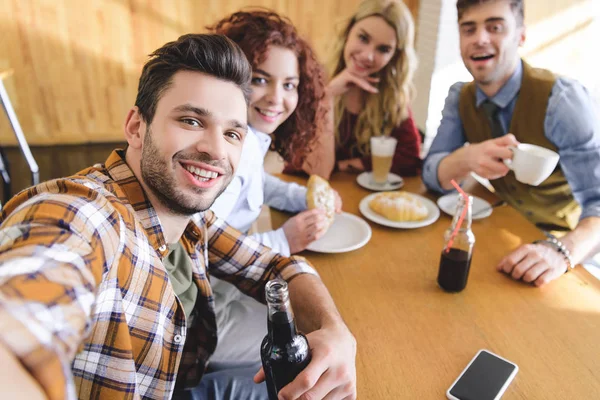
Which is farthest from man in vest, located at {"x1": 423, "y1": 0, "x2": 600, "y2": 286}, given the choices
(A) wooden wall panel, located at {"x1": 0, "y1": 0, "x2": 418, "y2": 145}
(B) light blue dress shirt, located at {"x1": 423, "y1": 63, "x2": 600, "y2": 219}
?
(A) wooden wall panel, located at {"x1": 0, "y1": 0, "x2": 418, "y2": 145}

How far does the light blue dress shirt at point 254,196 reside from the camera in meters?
1.18

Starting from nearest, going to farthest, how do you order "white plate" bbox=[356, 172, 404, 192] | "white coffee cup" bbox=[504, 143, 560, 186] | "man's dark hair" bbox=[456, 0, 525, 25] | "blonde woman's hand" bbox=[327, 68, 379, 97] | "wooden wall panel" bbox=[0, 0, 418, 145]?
"white coffee cup" bbox=[504, 143, 560, 186] → "man's dark hair" bbox=[456, 0, 525, 25] → "white plate" bbox=[356, 172, 404, 192] → "blonde woman's hand" bbox=[327, 68, 379, 97] → "wooden wall panel" bbox=[0, 0, 418, 145]

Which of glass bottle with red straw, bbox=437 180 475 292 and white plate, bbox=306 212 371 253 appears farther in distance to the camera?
white plate, bbox=306 212 371 253

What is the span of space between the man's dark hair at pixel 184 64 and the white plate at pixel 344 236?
56 centimetres

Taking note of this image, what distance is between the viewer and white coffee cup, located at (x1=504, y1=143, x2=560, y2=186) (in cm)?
110

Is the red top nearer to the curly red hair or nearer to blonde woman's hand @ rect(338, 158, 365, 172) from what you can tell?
blonde woman's hand @ rect(338, 158, 365, 172)

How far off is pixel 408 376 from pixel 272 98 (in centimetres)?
88

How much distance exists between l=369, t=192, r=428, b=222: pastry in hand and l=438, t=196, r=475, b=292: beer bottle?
0.29 m

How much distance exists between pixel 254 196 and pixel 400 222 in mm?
479

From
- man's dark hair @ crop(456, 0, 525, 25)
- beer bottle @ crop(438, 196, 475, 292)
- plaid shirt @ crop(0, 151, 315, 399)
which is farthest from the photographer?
man's dark hair @ crop(456, 0, 525, 25)

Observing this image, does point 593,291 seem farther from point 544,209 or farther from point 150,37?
point 150,37

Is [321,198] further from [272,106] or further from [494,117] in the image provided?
[494,117]

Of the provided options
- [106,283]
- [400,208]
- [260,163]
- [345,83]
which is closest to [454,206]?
[400,208]

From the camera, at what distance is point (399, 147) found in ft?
6.20
